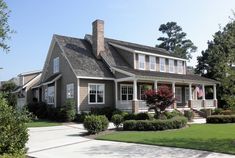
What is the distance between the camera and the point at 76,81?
100 ft

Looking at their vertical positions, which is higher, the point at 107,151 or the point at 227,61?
the point at 227,61

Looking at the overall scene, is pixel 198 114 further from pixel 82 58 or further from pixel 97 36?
pixel 82 58

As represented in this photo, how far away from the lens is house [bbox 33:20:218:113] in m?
31.0

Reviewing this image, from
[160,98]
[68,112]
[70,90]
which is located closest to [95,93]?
[70,90]

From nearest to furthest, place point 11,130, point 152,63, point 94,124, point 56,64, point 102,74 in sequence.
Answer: point 11,130
point 94,124
point 102,74
point 56,64
point 152,63

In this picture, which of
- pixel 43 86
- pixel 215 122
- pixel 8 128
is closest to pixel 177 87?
pixel 215 122

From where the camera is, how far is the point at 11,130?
10.2 m

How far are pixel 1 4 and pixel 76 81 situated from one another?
21.5 metres

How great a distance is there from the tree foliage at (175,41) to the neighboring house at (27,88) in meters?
35.9

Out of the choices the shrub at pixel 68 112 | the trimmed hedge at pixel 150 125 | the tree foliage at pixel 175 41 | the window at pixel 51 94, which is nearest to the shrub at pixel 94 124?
the trimmed hedge at pixel 150 125

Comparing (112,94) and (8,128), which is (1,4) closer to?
(8,128)

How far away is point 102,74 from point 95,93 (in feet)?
6.49

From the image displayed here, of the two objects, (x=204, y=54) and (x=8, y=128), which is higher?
(x=204, y=54)

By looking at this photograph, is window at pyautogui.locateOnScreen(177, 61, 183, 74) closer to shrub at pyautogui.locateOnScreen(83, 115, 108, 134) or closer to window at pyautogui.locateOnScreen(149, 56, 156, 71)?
window at pyautogui.locateOnScreen(149, 56, 156, 71)
